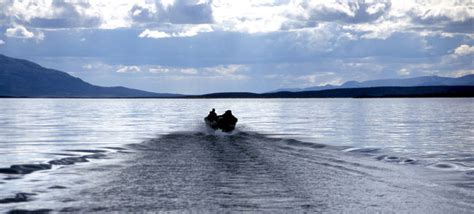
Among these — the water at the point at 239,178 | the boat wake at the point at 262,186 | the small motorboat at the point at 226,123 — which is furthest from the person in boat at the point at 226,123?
the boat wake at the point at 262,186

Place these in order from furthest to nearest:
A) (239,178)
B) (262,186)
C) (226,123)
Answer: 1. (226,123)
2. (239,178)
3. (262,186)

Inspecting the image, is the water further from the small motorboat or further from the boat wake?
the small motorboat

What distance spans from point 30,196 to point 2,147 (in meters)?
24.7

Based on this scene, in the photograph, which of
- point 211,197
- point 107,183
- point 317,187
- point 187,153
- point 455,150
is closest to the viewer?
point 211,197

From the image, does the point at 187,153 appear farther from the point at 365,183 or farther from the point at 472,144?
the point at 472,144

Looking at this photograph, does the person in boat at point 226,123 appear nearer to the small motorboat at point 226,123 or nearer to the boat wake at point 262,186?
the small motorboat at point 226,123

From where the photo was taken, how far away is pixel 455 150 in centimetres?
4322

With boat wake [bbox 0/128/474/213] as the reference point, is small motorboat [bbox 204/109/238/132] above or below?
above

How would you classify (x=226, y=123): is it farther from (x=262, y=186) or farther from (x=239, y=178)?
(x=262, y=186)

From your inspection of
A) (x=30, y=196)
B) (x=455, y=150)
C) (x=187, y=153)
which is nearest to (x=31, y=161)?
(x=187, y=153)

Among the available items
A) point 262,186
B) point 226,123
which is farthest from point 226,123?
point 262,186

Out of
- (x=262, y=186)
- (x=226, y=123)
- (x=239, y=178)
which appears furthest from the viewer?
(x=226, y=123)

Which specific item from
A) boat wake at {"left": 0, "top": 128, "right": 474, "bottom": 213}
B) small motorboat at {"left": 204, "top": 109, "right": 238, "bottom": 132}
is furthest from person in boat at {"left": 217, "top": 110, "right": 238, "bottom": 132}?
boat wake at {"left": 0, "top": 128, "right": 474, "bottom": 213}

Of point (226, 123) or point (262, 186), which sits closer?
point (262, 186)
